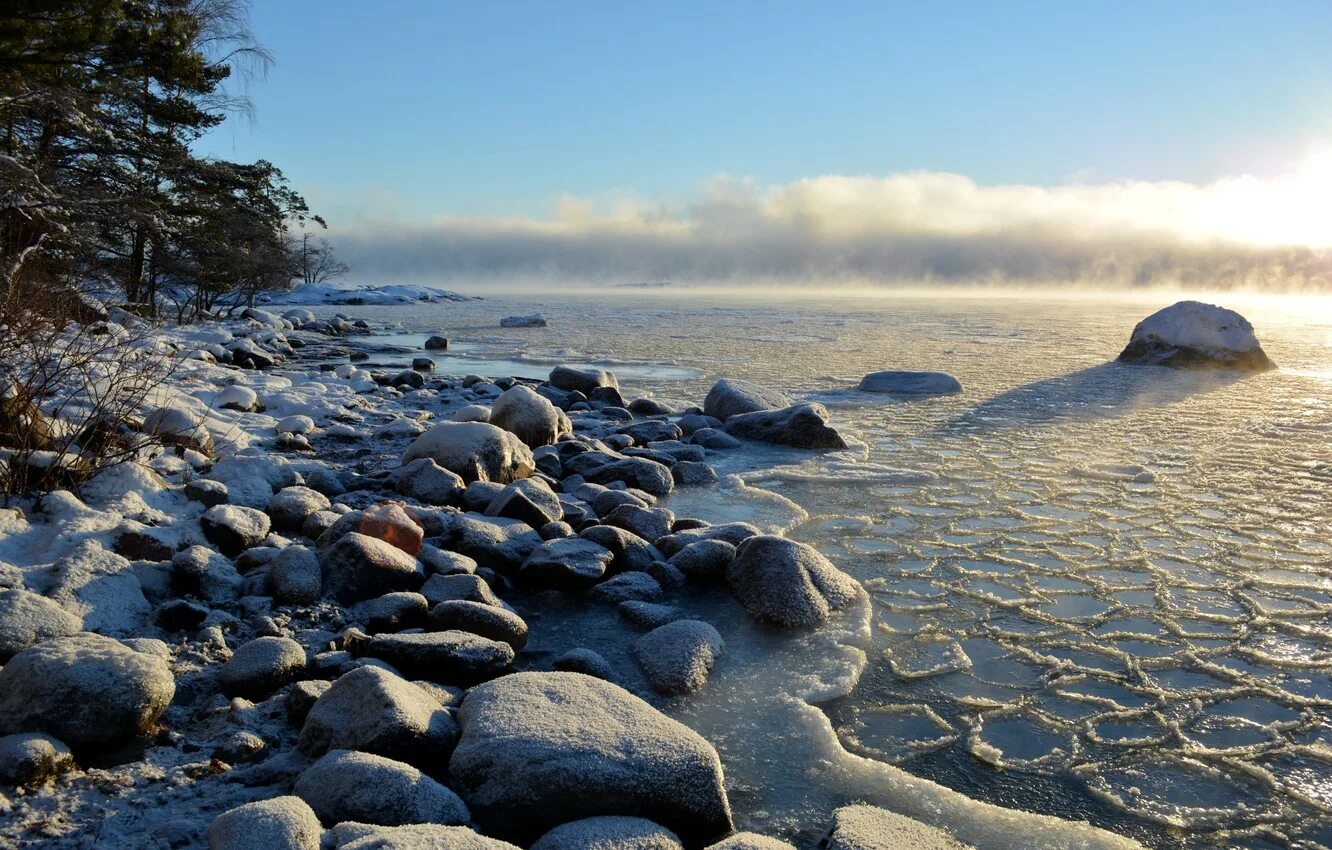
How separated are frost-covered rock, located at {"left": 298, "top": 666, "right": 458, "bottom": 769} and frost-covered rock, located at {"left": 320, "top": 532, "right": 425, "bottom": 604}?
1.21 metres

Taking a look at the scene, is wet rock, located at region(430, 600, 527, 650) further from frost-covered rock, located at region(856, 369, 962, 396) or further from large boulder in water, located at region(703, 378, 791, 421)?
frost-covered rock, located at region(856, 369, 962, 396)

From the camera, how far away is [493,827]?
247cm

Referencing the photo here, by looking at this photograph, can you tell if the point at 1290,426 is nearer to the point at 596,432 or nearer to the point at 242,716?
the point at 596,432

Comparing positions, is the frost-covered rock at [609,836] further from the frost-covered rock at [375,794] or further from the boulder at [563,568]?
the boulder at [563,568]

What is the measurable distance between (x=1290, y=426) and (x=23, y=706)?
38.0 feet

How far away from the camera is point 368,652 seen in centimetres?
346

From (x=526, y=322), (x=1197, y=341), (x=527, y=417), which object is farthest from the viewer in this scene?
(x=526, y=322)

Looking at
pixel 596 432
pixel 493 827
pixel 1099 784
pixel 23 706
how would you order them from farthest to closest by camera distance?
pixel 596 432, pixel 1099 784, pixel 23 706, pixel 493 827

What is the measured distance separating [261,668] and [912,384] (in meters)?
11.0

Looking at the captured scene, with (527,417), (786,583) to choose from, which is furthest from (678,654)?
(527,417)

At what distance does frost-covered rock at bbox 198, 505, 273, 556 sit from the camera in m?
4.42

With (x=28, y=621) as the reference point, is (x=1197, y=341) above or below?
above

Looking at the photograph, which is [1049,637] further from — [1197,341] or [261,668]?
[1197,341]

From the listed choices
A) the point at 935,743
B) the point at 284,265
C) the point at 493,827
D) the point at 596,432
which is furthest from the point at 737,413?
the point at 284,265
